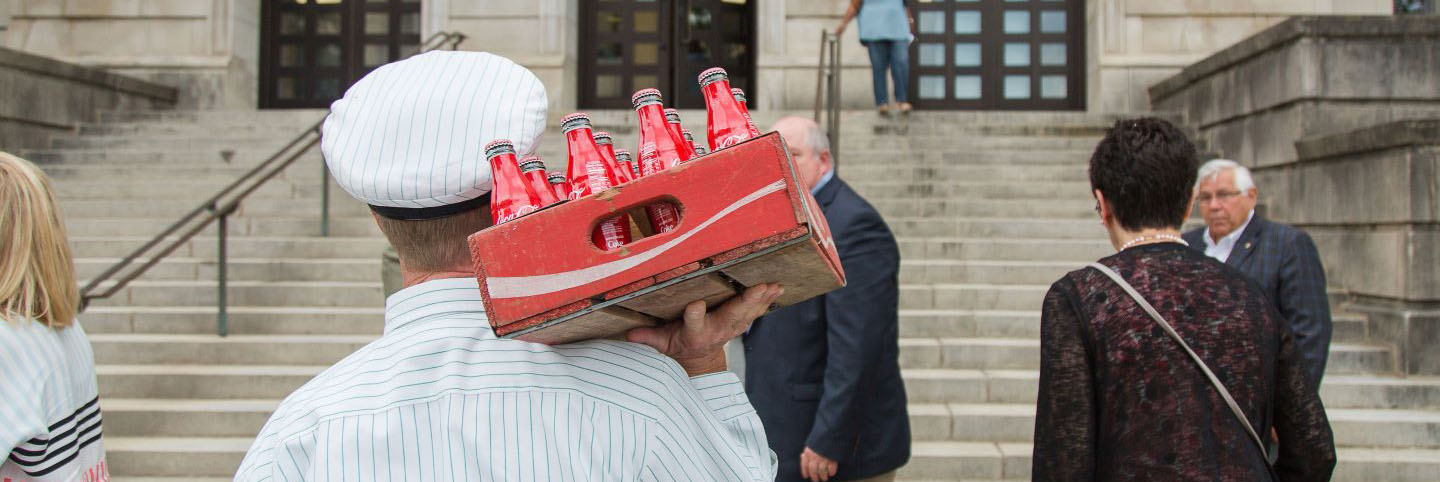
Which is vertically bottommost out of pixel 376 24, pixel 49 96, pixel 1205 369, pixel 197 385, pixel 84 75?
pixel 197 385

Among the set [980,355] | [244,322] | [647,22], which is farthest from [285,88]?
[980,355]

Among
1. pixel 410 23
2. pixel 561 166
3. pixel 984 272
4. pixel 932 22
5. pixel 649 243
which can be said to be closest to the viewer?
pixel 649 243

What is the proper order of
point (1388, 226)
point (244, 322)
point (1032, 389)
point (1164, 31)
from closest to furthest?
point (1032, 389)
point (1388, 226)
point (244, 322)
point (1164, 31)

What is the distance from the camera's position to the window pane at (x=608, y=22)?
1360 cm

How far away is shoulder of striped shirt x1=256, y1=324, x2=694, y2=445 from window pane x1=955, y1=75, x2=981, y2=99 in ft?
40.6

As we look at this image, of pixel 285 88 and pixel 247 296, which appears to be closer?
pixel 247 296

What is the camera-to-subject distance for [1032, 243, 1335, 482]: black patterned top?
6.95ft

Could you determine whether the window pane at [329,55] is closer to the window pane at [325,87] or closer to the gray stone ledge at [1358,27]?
the window pane at [325,87]

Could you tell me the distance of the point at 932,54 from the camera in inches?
516

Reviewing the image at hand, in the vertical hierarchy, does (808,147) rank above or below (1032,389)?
above

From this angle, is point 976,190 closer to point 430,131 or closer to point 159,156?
point 430,131

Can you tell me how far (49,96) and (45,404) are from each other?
994 centimetres

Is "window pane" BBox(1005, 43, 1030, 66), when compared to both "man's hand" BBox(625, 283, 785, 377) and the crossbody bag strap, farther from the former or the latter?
"man's hand" BBox(625, 283, 785, 377)

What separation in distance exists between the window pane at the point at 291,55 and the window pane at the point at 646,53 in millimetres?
4763
